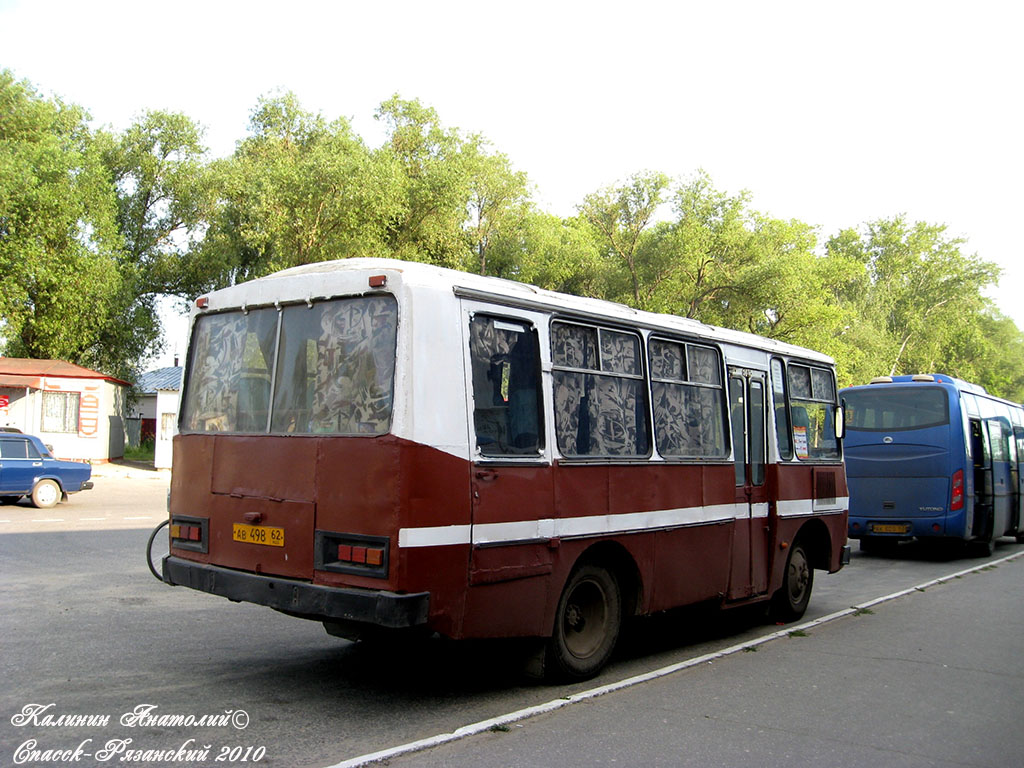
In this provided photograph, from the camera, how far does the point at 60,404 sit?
34.9m

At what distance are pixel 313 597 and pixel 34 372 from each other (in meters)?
32.3

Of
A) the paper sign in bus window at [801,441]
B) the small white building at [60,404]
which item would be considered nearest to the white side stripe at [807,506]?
the paper sign in bus window at [801,441]

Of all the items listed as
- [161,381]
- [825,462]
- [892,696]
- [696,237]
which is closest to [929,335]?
[696,237]

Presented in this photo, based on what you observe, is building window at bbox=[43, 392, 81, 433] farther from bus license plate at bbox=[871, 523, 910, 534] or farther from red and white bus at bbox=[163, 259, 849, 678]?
red and white bus at bbox=[163, 259, 849, 678]

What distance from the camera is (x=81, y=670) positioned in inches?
275

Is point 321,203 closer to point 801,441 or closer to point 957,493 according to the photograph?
point 957,493

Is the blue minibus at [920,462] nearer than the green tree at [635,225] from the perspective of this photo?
Yes

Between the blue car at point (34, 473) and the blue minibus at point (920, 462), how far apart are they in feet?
52.7

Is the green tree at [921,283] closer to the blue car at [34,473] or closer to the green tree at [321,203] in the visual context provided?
the green tree at [321,203]

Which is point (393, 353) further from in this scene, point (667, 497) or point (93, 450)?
point (93, 450)

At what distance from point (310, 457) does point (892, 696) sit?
4.64 metres

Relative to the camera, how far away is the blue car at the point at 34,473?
19.3 m

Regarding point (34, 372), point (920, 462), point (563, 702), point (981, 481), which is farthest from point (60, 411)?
point (563, 702)

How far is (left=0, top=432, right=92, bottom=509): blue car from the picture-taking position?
758 inches
